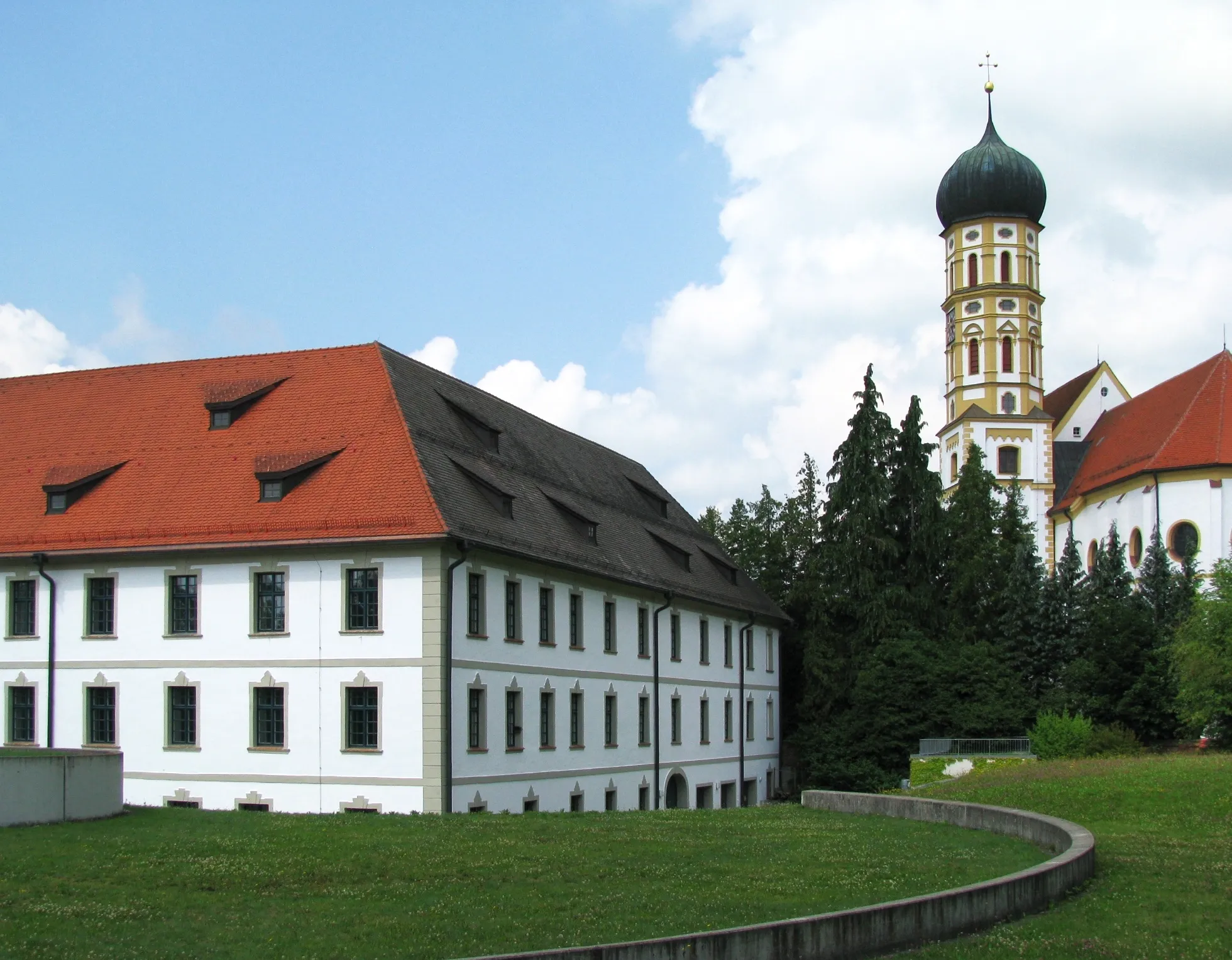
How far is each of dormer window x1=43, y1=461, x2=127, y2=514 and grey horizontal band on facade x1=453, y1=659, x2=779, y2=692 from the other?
994cm

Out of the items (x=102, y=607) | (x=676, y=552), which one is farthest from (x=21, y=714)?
(x=676, y=552)

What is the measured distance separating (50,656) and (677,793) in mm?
18299

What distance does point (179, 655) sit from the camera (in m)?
32.2

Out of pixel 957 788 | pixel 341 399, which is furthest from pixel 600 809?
pixel 341 399

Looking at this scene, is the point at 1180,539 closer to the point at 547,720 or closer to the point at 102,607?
the point at 547,720

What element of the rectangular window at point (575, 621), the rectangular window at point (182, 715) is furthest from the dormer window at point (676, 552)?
the rectangular window at point (182, 715)

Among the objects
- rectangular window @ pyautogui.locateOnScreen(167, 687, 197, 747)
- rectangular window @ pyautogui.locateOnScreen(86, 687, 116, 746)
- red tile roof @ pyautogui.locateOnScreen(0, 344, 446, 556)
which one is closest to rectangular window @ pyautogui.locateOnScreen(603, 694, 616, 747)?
red tile roof @ pyautogui.locateOnScreen(0, 344, 446, 556)

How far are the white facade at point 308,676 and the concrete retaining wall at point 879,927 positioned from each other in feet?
53.3

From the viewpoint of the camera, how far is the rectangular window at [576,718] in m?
36.7

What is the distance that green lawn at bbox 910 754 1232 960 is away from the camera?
40.5 feet

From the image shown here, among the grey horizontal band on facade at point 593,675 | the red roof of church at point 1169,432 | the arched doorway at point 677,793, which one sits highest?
the red roof of church at point 1169,432

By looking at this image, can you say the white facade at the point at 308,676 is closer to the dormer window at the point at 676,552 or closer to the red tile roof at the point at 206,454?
the red tile roof at the point at 206,454

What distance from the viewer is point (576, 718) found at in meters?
37.0

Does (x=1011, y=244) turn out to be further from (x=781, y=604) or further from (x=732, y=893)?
(x=732, y=893)
